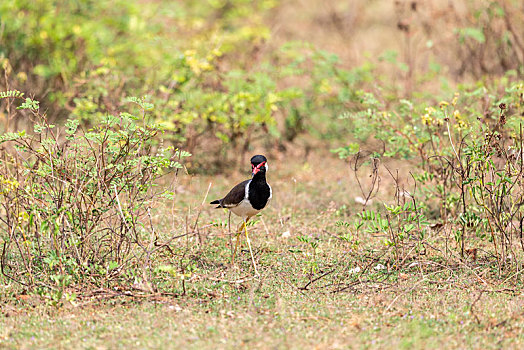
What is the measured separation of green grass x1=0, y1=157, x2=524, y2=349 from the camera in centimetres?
410

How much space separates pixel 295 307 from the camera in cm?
456

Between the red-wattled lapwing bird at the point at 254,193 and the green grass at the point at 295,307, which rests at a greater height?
the red-wattled lapwing bird at the point at 254,193

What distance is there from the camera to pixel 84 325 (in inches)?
168

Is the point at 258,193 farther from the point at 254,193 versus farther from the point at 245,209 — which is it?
the point at 245,209

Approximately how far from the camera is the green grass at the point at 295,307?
410 cm

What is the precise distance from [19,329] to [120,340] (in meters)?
0.71

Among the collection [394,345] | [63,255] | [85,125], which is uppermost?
[85,125]

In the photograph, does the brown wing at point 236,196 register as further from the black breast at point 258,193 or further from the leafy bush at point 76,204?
the leafy bush at point 76,204

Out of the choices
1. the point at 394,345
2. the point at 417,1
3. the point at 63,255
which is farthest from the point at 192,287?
the point at 417,1

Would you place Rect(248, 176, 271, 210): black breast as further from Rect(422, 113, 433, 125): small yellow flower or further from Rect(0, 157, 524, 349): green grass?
Rect(422, 113, 433, 125): small yellow flower

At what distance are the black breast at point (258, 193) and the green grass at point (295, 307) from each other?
530 mm

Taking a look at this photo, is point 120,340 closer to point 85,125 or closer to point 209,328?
point 209,328

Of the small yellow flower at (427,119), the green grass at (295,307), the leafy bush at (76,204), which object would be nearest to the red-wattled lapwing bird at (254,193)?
the green grass at (295,307)

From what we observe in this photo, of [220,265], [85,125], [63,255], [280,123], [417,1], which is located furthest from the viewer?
[280,123]
